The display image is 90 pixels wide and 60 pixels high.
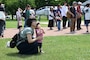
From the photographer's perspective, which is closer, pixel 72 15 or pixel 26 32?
pixel 26 32

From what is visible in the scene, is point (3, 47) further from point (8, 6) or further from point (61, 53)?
point (8, 6)

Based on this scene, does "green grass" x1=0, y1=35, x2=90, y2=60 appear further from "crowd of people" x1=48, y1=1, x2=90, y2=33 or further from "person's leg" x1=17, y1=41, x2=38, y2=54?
"crowd of people" x1=48, y1=1, x2=90, y2=33

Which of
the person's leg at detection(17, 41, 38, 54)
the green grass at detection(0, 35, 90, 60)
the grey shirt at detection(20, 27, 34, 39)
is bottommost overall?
the green grass at detection(0, 35, 90, 60)

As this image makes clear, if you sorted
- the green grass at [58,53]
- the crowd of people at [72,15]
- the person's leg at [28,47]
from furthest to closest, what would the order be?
1. the crowd of people at [72,15]
2. the person's leg at [28,47]
3. the green grass at [58,53]

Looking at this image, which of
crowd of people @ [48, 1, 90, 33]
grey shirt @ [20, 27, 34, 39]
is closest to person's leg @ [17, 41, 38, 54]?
grey shirt @ [20, 27, 34, 39]

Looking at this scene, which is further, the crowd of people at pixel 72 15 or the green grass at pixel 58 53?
the crowd of people at pixel 72 15

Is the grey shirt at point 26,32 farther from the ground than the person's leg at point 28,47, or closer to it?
farther from the ground

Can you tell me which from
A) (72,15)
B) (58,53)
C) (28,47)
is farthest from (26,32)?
(72,15)

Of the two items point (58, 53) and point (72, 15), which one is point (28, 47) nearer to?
point (58, 53)

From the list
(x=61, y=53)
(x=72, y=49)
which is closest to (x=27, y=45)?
(x=61, y=53)

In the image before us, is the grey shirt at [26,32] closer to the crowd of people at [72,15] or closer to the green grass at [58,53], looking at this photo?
the green grass at [58,53]

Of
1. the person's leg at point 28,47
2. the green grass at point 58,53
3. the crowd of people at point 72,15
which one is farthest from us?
the crowd of people at point 72,15

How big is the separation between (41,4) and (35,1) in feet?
7.50

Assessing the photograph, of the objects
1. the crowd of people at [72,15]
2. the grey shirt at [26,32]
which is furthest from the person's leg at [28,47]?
the crowd of people at [72,15]
